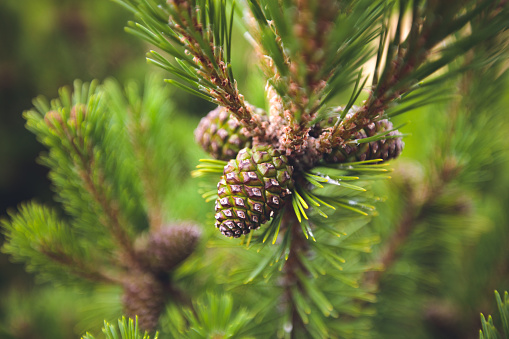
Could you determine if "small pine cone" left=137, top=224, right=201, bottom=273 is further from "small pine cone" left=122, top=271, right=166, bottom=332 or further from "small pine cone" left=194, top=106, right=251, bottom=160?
"small pine cone" left=194, top=106, right=251, bottom=160

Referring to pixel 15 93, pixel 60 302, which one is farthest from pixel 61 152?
pixel 15 93

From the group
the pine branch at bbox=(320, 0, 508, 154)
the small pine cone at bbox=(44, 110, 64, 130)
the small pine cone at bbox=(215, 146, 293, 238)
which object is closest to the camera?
the pine branch at bbox=(320, 0, 508, 154)

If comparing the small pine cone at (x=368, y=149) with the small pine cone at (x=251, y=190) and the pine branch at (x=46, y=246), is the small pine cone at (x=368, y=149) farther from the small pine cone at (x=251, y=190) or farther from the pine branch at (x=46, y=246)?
the pine branch at (x=46, y=246)

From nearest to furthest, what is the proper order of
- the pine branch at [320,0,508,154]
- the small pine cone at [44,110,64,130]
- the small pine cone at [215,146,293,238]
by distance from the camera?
the pine branch at [320,0,508,154]
the small pine cone at [215,146,293,238]
the small pine cone at [44,110,64,130]

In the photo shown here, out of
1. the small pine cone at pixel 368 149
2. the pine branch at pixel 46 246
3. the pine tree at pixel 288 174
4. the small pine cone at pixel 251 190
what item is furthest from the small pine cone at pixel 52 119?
the small pine cone at pixel 368 149

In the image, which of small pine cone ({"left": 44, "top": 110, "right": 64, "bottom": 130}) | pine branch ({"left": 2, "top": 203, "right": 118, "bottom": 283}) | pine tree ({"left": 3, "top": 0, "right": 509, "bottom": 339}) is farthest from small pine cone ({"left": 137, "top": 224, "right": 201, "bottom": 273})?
small pine cone ({"left": 44, "top": 110, "right": 64, "bottom": 130})

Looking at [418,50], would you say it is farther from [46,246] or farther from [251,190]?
[46,246]

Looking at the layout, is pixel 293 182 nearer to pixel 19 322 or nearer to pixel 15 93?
pixel 19 322
